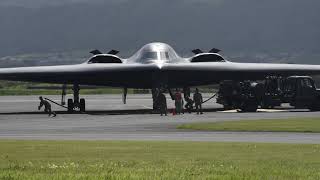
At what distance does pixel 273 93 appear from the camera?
2314 inches

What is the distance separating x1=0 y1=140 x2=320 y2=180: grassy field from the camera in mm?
17469

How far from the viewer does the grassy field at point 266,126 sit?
116 ft

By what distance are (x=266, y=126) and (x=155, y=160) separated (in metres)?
16.4

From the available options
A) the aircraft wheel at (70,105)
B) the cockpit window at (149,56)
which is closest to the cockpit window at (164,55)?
the cockpit window at (149,56)

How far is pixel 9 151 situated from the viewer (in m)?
24.5

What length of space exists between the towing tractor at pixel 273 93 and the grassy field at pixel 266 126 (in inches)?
630

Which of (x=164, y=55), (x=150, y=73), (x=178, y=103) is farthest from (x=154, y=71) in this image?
(x=178, y=103)

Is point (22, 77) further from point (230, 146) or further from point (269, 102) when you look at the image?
point (230, 146)

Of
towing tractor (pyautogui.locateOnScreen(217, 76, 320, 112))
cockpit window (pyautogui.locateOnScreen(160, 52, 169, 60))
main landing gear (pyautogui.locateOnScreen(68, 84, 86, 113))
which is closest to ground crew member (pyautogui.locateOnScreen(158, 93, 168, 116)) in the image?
towing tractor (pyautogui.locateOnScreen(217, 76, 320, 112))

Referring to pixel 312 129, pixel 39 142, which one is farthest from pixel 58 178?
pixel 312 129

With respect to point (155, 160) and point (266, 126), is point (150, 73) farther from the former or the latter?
point (155, 160)

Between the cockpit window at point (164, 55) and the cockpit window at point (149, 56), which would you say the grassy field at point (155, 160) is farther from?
the cockpit window at point (164, 55)

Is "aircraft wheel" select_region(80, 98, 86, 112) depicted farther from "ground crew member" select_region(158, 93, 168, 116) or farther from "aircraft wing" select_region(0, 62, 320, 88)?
"ground crew member" select_region(158, 93, 168, 116)

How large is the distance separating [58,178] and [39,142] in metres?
11.4
